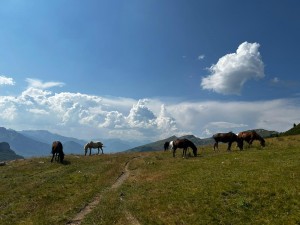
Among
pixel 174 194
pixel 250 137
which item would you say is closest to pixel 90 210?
pixel 174 194

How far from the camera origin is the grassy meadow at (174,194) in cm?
2123

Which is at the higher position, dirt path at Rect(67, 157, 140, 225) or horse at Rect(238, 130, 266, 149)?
horse at Rect(238, 130, 266, 149)

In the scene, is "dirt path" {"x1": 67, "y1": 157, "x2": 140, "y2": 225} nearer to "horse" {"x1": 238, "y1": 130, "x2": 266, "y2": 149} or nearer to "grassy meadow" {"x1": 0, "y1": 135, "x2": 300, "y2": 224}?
"grassy meadow" {"x1": 0, "y1": 135, "x2": 300, "y2": 224}

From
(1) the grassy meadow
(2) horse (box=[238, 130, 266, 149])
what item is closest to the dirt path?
(1) the grassy meadow

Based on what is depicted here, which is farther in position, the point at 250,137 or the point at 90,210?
the point at 250,137

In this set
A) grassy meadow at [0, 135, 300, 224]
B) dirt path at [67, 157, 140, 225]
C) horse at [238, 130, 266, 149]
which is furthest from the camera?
horse at [238, 130, 266, 149]

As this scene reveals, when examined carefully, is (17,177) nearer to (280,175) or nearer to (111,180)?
(111,180)

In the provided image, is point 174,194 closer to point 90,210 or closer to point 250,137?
point 90,210

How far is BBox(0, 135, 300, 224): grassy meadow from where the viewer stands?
69.7 feet

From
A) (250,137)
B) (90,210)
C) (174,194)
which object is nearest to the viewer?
(90,210)

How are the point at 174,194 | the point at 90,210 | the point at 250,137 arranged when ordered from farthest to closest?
the point at 250,137
the point at 174,194
the point at 90,210

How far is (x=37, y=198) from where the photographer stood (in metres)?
30.0

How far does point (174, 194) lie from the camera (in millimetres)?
25984

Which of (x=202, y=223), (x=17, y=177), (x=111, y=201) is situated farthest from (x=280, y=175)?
(x=17, y=177)
